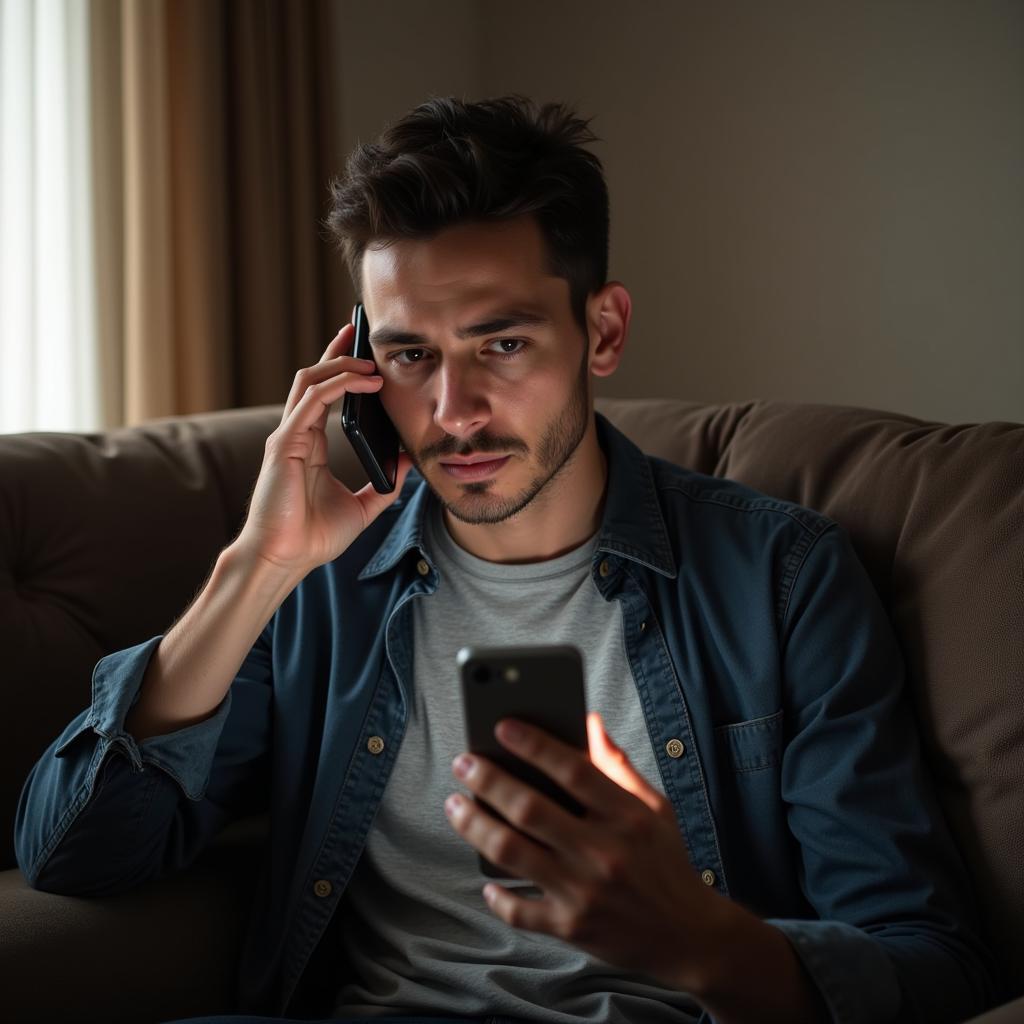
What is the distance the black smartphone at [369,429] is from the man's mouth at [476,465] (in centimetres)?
10

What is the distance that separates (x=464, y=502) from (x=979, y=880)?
0.63 m

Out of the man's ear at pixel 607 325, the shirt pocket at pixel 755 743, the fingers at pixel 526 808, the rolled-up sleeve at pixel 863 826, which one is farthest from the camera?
the man's ear at pixel 607 325

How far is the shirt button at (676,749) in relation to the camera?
3.97 ft

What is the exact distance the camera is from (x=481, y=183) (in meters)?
1.28

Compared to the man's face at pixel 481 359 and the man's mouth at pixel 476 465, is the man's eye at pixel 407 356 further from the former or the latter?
the man's mouth at pixel 476 465

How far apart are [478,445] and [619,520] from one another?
0.59 feet

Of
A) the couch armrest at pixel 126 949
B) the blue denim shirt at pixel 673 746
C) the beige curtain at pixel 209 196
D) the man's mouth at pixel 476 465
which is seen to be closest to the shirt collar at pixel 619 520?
the blue denim shirt at pixel 673 746

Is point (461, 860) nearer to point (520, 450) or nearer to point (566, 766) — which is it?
point (520, 450)

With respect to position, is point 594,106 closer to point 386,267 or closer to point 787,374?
point 787,374

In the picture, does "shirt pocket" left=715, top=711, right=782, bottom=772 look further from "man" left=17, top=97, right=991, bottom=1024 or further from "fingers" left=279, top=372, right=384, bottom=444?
"fingers" left=279, top=372, right=384, bottom=444

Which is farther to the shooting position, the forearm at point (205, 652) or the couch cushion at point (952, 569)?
the forearm at point (205, 652)

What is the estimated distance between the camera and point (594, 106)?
308 cm

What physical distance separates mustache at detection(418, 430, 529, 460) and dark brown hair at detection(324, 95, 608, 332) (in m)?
0.18

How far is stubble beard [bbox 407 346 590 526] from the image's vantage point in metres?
1.29
